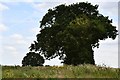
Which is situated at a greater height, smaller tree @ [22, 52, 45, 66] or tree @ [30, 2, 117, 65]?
tree @ [30, 2, 117, 65]

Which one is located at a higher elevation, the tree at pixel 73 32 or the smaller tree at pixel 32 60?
the tree at pixel 73 32

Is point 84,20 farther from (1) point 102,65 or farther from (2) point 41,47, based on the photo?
(1) point 102,65

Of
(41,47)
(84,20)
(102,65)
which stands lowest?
(102,65)

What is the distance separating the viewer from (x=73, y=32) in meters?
45.2

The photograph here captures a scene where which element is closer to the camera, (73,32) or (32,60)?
(32,60)

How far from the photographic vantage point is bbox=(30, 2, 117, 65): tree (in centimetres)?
4488

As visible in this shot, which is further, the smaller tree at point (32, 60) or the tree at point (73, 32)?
the tree at point (73, 32)

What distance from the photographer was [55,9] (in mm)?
51219

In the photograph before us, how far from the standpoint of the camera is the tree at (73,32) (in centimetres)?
4488

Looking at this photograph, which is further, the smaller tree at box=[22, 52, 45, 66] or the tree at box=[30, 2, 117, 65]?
the tree at box=[30, 2, 117, 65]

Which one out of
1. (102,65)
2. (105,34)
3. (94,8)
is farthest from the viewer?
(94,8)

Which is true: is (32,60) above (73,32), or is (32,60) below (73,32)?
below

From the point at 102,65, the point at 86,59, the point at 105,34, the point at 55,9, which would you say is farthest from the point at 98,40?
the point at 102,65

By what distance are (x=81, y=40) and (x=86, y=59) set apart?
2.80 metres
